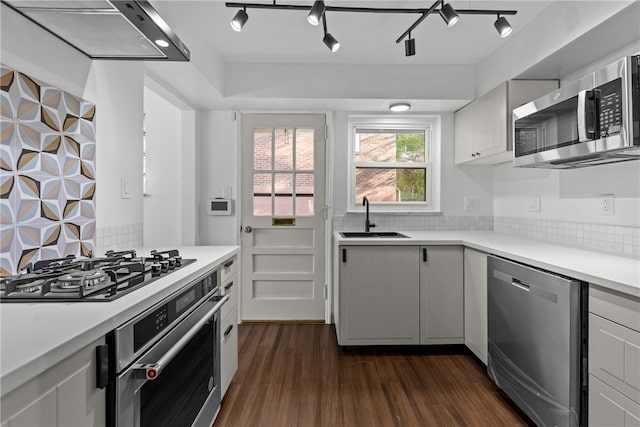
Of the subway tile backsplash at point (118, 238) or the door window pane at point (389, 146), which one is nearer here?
the subway tile backsplash at point (118, 238)

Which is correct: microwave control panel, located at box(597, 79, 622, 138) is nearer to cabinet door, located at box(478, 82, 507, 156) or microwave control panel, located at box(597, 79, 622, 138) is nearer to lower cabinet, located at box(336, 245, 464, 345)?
cabinet door, located at box(478, 82, 507, 156)

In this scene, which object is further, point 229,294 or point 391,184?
point 391,184

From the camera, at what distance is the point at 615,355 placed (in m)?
1.29

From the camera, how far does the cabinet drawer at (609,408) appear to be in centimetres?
123

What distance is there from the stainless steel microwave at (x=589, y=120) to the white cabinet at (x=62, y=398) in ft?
6.60

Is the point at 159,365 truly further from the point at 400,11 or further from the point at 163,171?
the point at 163,171

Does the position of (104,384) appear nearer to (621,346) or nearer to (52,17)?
(52,17)

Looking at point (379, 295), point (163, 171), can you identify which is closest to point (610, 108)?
point (379, 295)

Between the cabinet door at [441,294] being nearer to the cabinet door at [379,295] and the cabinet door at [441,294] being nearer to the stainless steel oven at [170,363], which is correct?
the cabinet door at [379,295]

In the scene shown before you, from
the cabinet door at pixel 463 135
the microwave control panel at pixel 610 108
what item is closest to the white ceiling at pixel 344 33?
the cabinet door at pixel 463 135

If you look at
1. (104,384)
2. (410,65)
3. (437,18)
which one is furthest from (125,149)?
(410,65)

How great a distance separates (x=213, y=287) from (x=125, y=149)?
3.39 ft

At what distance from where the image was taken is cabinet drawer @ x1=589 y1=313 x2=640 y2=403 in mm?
1213

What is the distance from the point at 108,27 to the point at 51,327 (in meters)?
1.15
